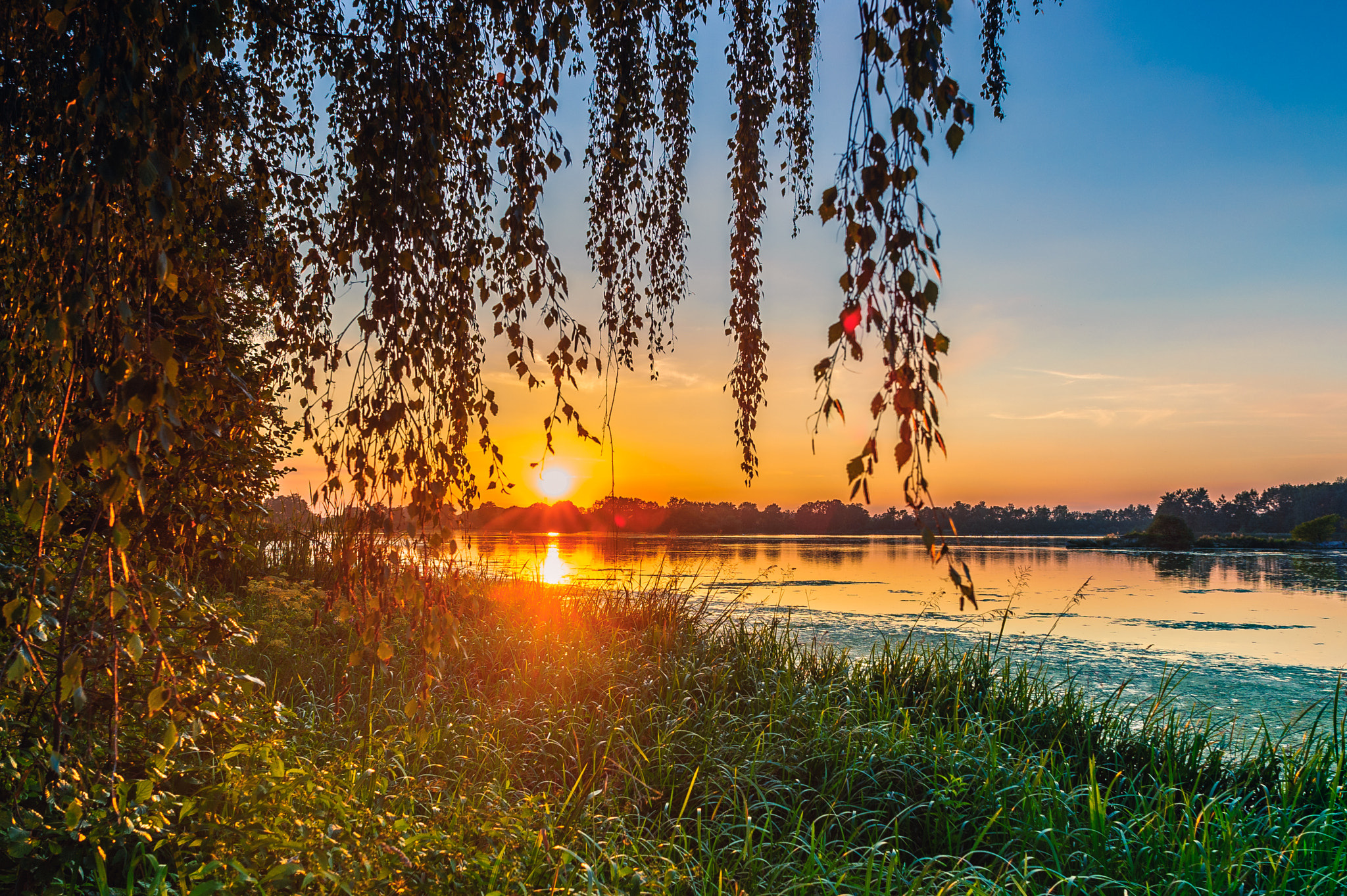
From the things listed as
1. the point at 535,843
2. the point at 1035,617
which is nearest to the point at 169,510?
the point at 535,843

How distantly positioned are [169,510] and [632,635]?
4073 mm

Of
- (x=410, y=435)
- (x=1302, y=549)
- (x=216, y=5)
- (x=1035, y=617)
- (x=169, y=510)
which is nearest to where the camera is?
(x=216, y=5)

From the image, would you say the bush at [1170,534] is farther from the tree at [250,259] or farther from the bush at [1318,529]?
the tree at [250,259]

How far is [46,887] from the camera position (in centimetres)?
176

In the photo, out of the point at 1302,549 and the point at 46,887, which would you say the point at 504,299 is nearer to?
the point at 46,887

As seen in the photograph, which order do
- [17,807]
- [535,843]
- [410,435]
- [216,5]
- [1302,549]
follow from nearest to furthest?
[216,5], [410,435], [17,807], [535,843], [1302,549]

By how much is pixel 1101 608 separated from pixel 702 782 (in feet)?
32.6

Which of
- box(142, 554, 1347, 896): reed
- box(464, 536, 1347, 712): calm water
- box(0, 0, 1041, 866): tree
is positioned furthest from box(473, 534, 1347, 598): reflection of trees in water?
box(0, 0, 1041, 866): tree

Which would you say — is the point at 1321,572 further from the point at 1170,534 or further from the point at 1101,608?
the point at 1170,534

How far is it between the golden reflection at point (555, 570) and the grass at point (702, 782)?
5314mm

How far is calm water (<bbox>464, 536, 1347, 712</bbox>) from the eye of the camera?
6676 mm

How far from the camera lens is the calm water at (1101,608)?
21.9 feet

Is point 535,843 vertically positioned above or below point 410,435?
below

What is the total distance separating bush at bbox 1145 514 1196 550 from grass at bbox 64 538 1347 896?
28.9 meters
